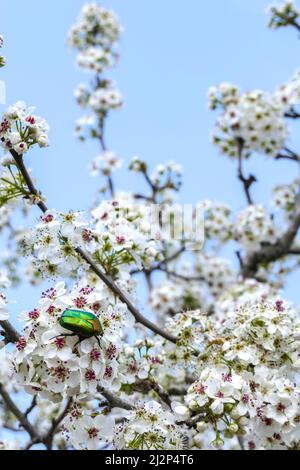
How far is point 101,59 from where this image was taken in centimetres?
1202

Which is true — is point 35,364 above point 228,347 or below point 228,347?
above

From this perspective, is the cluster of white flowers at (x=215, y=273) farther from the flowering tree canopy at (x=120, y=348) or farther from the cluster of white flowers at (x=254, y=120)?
the flowering tree canopy at (x=120, y=348)

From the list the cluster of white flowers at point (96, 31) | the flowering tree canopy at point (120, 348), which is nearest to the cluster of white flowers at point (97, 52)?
the cluster of white flowers at point (96, 31)

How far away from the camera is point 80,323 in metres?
3.42

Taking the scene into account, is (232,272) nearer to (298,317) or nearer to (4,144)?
(298,317)

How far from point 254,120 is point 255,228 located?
74.5 inches

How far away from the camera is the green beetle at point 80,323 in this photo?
3.41 metres

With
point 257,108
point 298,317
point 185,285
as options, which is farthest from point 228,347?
point 185,285

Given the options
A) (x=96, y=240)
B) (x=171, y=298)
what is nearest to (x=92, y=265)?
(x=96, y=240)

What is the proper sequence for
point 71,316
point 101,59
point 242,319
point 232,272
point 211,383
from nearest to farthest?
point 71,316 → point 211,383 → point 242,319 → point 101,59 → point 232,272

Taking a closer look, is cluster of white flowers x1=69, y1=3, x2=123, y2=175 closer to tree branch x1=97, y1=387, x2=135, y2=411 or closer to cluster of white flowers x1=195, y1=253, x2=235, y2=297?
cluster of white flowers x1=195, y1=253, x2=235, y2=297

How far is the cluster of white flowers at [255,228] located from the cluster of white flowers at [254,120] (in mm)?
1044

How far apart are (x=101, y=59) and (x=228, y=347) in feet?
29.4
